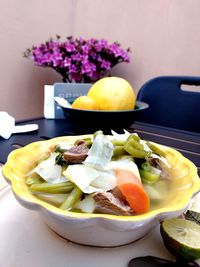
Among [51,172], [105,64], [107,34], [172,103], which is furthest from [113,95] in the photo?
[107,34]

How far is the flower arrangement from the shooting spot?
1017 mm

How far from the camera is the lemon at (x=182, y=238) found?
224 millimetres

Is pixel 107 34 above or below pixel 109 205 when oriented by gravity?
above

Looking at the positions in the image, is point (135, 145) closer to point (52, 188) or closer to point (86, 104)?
point (52, 188)

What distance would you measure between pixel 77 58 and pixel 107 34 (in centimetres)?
39

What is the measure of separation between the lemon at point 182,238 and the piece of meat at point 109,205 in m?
0.04

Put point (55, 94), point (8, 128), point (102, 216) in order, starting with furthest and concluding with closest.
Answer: point (55, 94) < point (8, 128) < point (102, 216)

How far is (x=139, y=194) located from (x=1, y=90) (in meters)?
1.05

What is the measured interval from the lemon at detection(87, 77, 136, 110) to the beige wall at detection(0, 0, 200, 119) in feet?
2.09

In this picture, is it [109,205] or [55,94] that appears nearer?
[109,205]

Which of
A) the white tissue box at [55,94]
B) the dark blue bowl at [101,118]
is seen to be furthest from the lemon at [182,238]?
the white tissue box at [55,94]

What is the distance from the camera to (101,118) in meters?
0.55

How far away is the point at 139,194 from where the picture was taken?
243 millimetres

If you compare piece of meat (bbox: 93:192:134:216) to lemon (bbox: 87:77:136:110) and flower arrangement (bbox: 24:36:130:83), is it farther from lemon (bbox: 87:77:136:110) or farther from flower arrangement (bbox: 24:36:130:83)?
flower arrangement (bbox: 24:36:130:83)
